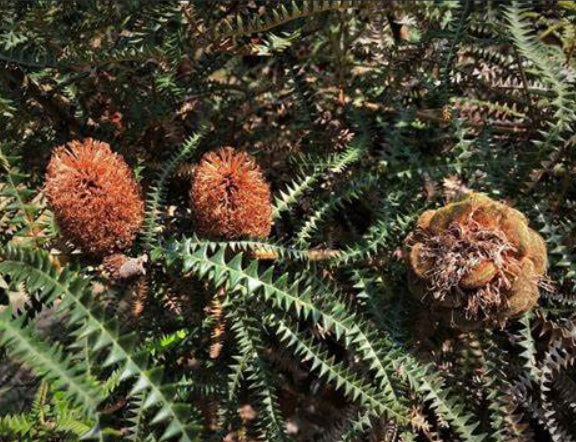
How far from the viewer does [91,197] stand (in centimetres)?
100

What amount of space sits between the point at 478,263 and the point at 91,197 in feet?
2.05

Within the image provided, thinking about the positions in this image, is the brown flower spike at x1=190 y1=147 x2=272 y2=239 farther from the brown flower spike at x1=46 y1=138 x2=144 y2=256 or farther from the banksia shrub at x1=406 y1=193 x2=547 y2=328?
the banksia shrub at x1=406 y1=193 x2=547 y2=328

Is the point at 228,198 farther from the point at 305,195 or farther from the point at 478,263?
the point at 478,263

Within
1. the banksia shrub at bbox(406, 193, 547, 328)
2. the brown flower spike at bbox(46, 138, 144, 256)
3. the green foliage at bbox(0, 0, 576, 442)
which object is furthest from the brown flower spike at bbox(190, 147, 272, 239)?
the banksia shrub at bbox(406, 193, 547, 328)

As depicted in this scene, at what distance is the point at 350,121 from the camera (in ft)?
4.39

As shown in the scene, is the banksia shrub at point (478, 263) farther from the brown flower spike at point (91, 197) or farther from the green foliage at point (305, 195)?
the brown flower spike at point (91, 197)

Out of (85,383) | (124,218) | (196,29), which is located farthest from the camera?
(196,29)

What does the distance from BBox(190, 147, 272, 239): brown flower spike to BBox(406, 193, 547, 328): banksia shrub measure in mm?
280

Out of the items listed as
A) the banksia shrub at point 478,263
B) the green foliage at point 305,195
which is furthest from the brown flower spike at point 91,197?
the banksia shrub at point 478,263

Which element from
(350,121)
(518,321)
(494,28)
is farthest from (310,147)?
(518,321)

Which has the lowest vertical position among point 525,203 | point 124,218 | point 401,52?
point 525,203

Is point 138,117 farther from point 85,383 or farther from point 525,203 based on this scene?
point 525,203

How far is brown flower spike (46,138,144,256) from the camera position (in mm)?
988

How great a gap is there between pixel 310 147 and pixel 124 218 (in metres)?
0.47
